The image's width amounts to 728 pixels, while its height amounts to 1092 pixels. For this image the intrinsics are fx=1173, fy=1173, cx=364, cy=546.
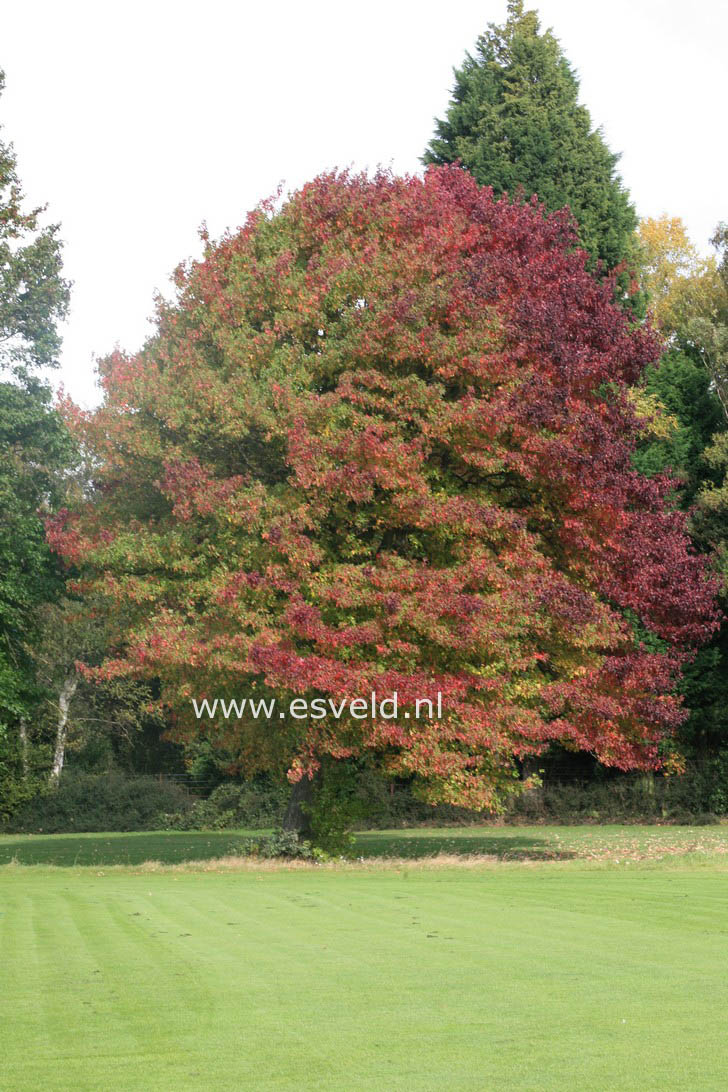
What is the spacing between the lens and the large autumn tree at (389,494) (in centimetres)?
2272

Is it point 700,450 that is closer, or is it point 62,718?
point 700,450

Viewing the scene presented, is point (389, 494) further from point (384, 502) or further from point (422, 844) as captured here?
point (422, 844)

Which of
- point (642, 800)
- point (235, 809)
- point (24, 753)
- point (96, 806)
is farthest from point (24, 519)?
point (642, 800)

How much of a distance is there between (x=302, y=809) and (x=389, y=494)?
756cm

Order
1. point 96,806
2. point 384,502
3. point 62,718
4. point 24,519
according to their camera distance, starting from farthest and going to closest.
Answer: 1. point 62,718
2. point 96,806
3. point 24,519
4. point 384,502

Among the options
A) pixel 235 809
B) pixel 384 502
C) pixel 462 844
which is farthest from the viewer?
pixel 235 809

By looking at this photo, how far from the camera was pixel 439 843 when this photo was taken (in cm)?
3397

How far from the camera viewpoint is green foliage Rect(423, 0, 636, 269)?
44.7 metres

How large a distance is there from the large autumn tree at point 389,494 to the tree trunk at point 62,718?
19.6 m

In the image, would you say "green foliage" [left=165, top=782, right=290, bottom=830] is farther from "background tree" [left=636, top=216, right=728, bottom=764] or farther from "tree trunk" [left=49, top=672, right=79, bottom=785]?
"background tree" [left=636, top=216, right=728, bottom=764]

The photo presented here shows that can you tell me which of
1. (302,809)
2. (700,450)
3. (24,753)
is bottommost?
(302,809)

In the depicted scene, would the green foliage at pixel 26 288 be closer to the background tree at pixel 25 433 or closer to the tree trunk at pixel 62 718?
the background tree at pixel 25 433

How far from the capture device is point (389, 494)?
2427 centimetres

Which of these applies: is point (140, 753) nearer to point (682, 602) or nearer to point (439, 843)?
point (439, 843)
